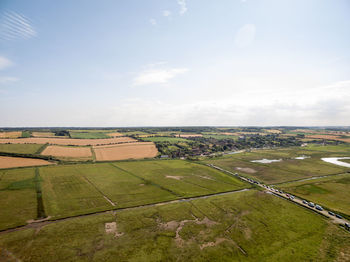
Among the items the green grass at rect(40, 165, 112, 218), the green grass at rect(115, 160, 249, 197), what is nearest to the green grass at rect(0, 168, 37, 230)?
the green grass at rect(40, 165, 112, 218)

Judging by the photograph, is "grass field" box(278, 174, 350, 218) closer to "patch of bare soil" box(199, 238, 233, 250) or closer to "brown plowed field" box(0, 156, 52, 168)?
"patch of bare soil" box(199, 238, 233, 250)

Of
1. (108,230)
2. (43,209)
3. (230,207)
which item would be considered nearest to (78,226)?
(108,230)

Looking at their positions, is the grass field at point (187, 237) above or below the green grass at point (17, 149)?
below

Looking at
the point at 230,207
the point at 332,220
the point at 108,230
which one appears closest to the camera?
the point at 108,230

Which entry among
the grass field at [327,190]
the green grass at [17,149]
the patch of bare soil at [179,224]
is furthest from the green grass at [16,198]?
the grass field at [327,190]

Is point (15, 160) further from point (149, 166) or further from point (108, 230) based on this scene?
point (108, 230)

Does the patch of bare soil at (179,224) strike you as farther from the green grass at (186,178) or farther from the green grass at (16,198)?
the green grass at (16,198)

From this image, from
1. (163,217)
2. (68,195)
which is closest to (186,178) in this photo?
(163,217)
